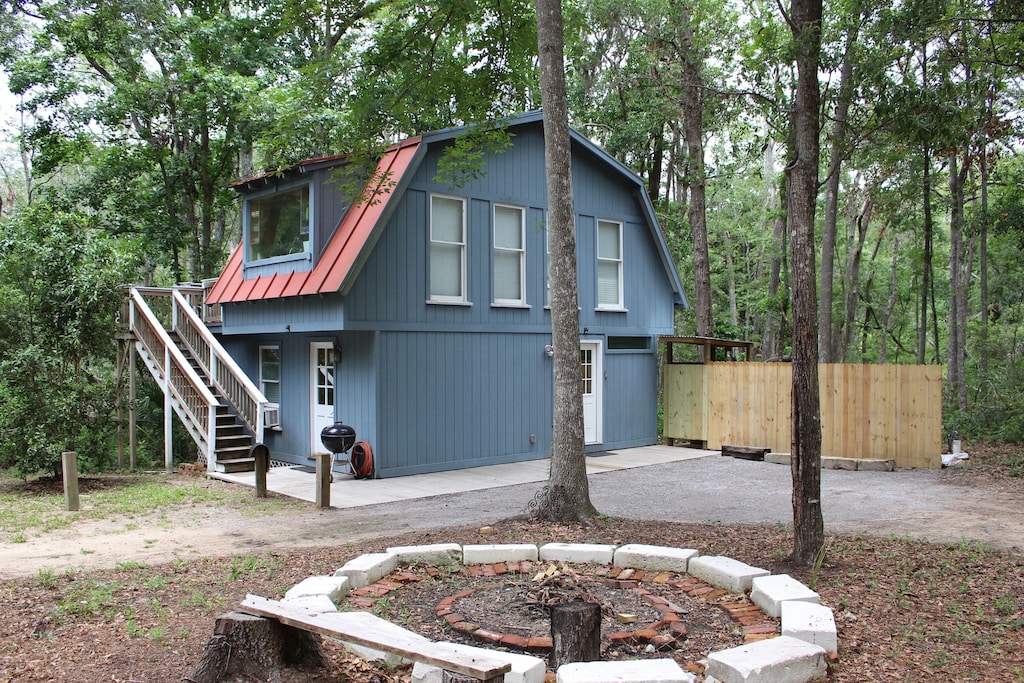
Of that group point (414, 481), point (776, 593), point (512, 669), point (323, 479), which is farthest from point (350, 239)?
point (512, 669)

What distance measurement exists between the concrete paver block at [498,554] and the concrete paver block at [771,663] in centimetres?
236

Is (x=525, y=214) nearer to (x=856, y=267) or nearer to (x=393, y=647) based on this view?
(x=393, y=647)

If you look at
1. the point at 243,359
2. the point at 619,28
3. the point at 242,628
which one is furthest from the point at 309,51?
the point at 242,628

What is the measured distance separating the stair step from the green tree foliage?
1.78m

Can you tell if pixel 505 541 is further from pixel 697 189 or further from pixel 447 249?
pixel 697 189

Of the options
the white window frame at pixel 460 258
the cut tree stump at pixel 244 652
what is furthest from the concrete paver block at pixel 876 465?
the cut tree stump at pixel 244 652

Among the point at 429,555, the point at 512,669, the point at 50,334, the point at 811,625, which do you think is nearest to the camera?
the point at 512,669

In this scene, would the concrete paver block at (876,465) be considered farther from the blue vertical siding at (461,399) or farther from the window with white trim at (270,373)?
the window with white trim at (270,373)

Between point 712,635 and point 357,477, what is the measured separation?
7.85m

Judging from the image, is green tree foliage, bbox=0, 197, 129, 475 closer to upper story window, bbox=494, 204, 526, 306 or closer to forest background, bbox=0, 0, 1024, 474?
forest background, bbox=0, 0, 1024, 474

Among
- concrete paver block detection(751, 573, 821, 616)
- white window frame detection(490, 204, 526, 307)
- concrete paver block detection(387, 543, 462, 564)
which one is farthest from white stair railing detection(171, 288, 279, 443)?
concrete paver block detection(751, 573, 821, 616)

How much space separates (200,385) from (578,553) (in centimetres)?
836

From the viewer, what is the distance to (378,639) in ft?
12.7

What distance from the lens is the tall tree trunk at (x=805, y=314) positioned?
600 centimetres
